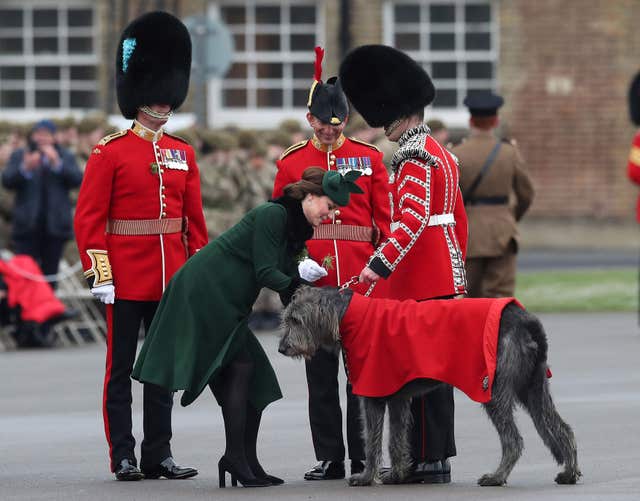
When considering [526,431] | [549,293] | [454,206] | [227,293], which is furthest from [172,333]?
[549,293]

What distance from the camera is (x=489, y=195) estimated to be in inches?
563

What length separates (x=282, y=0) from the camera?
29.0 metres

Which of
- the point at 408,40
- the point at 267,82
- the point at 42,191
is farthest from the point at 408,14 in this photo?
the point at 42,191

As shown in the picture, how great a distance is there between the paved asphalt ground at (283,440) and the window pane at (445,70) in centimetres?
1285

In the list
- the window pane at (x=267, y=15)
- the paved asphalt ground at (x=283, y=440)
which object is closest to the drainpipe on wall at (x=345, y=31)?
the window pane at (x=267, y=15)

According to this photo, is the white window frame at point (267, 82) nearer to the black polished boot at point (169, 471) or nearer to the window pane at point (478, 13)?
the window pane at point (478, 13)

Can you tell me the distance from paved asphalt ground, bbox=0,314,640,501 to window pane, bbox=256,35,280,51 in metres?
13.4

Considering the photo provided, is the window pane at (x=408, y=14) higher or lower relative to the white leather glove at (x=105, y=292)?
higher

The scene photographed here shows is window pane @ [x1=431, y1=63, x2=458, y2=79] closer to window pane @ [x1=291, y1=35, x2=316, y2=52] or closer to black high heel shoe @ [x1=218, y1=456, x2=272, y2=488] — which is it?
window pane @ [x1=291, y1=35, x2=316, y2=52]

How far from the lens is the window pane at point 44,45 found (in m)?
29.3

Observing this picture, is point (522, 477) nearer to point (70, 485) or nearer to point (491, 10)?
point (70, 485)

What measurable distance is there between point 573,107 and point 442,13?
7.90 ft

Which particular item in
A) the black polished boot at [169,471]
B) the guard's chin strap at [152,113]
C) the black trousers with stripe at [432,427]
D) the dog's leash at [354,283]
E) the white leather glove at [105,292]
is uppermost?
the guard's chin strap at [152,113]

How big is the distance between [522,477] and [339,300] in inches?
50.1
